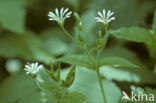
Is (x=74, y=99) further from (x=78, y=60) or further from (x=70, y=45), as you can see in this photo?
(x=70, y=45)

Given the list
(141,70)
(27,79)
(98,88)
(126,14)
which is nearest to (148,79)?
(141,70)

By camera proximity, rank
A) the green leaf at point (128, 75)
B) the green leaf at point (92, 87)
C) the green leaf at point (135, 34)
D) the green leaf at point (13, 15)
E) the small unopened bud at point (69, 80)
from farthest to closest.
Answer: the green leaf at point (13, 15)
the green leaf at point (128, 75)
the green leaf at point (92, 87)
the green leaf at point (135, 34)
the small unopened bud at point (69, 80)

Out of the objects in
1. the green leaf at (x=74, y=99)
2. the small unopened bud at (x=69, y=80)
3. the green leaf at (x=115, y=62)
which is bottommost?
the green leaf at (x=74, y=99)

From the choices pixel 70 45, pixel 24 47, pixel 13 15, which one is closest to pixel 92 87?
pixel 70 45

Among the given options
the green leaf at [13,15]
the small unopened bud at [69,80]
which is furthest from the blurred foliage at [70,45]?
the small unopened bud at [69,80]

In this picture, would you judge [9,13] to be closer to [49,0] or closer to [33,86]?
[49,0]

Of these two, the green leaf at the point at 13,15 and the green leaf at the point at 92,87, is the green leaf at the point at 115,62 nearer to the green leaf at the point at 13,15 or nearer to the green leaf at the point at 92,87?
the green leaf at the point at 92,87
